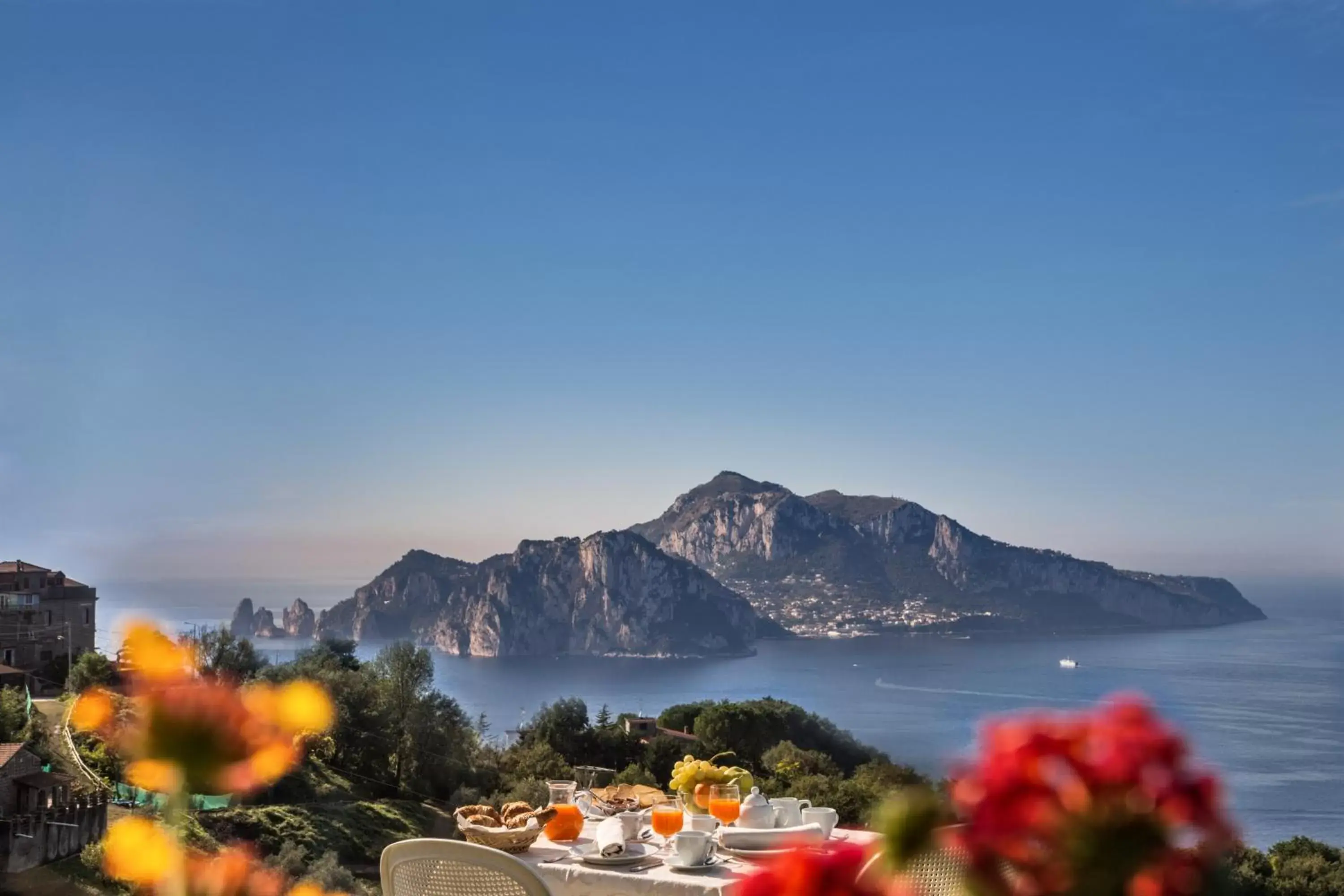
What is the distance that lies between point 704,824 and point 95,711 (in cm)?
329

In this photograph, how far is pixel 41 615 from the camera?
107 feet

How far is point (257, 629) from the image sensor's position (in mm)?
80688

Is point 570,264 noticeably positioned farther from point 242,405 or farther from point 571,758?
point 571,758

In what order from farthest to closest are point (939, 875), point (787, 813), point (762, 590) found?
point (762, 590) < point (787, 813) < point (939, 875)

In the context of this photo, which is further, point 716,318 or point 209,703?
point 716,318

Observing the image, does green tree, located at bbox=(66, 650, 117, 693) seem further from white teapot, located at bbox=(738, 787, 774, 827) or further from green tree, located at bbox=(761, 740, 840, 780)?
white teapot, located at bbox=(738, 787, 774, 827)

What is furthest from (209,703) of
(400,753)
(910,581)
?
(910,581)

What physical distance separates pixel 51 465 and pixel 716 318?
26.4 metres

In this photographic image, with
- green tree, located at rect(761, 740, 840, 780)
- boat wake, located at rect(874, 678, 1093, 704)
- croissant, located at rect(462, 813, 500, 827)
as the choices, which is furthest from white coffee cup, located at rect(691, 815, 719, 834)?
boat wake, located at rect(874, 678, 1093, 704)

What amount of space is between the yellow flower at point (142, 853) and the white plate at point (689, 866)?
2.88 metres

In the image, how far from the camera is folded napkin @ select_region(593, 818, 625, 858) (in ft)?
11.6

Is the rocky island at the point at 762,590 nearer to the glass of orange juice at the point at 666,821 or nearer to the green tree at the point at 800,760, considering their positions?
the green tree at the point at 800,760

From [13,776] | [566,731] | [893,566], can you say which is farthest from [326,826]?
[893,566]

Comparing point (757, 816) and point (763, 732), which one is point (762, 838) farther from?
point (763, 732)
